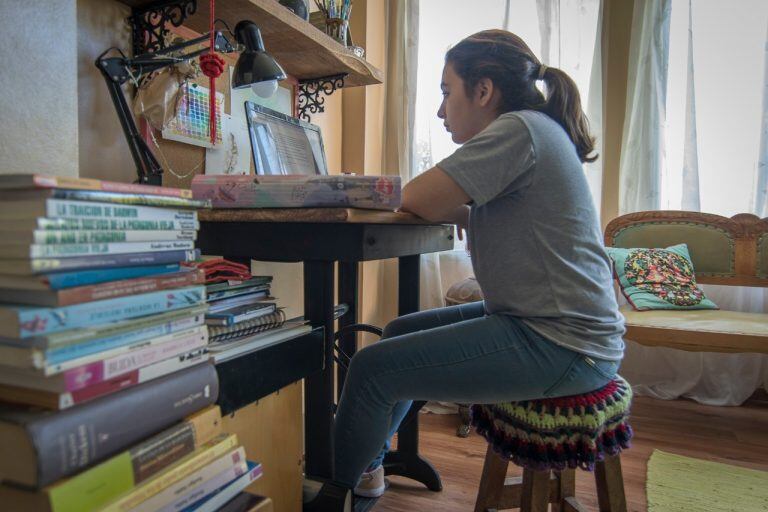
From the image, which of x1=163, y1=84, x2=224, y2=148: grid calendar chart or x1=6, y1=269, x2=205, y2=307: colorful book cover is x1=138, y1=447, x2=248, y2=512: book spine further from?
x1=163, y1=84, x2=224, y2=148: grid calendar chart

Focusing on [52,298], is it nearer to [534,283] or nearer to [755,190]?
[534,283]

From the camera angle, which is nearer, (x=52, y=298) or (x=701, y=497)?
(x=52, y=298)

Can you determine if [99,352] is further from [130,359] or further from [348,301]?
[348,301]

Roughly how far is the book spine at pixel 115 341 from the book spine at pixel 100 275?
59mm

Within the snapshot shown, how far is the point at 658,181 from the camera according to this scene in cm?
225

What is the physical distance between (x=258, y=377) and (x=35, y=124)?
487 mm

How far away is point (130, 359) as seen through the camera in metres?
0.53

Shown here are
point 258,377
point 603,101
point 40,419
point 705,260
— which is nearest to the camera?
point 40,419

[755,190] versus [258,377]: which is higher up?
[755,190]

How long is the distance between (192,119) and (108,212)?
0.84 m

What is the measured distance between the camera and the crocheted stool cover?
2.76 ft

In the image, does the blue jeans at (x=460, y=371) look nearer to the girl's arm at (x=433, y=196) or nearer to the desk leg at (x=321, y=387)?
the desk leg at (x=321, y=387)

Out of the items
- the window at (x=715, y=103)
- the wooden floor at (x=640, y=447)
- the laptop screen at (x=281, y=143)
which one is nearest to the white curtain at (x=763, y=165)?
the window at (x=715, y=103)

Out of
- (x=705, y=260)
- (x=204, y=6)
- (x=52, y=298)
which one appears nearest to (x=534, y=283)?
(x=52, y=298)
